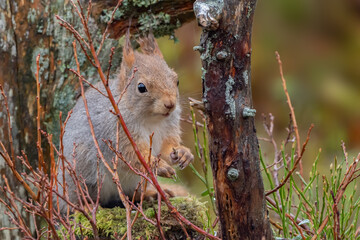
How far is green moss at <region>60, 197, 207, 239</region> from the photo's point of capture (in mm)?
2920

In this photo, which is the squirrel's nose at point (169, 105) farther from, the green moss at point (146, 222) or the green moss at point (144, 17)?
the green moss at point (144, 17)

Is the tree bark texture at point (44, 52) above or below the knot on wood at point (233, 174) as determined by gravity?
above

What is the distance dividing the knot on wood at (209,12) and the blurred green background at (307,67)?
3270 millimetres

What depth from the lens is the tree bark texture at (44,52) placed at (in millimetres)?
3361

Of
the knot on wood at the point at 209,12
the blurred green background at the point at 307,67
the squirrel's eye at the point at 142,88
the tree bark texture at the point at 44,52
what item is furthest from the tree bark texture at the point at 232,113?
the blurred green background at the point at 307,67

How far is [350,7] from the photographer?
5699 mm

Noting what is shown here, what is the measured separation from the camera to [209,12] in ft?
6.25

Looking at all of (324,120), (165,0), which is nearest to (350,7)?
(324,120)

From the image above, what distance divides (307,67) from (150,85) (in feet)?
9.80

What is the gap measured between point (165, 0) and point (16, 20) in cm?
89

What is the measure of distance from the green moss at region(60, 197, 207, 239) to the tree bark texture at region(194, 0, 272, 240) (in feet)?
2.53

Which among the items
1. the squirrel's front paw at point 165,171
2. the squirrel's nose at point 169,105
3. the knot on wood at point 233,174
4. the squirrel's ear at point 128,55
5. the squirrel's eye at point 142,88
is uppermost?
the squirrel's ear at point 128,55

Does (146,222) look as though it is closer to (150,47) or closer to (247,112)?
(150,47)

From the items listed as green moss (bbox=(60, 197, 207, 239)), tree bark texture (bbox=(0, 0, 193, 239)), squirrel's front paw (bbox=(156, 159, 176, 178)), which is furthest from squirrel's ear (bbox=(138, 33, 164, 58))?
green moss (bbox=(60, 197, 207, 239))
